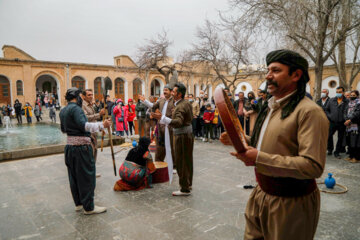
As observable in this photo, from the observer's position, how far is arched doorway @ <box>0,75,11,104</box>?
2366 cm

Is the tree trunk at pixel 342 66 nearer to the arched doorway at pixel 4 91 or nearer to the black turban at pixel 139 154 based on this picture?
the black turban at pixel 139 154

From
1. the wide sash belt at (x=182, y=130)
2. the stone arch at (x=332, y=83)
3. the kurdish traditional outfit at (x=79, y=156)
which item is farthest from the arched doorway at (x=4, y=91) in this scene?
the stone arch at (x=332, y=83)

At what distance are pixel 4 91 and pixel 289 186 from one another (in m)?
28.9

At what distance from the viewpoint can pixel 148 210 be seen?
12.1 feet

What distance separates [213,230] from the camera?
3.07m

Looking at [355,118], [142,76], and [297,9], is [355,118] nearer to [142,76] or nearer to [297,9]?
[297,9]

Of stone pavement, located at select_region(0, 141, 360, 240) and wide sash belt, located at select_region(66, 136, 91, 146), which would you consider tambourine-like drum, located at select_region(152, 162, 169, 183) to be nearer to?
stone pavement, located at select_region(0, 141, 360, 240)

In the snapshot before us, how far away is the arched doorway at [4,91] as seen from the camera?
23.7 m

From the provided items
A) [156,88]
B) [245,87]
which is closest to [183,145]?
[245,87]

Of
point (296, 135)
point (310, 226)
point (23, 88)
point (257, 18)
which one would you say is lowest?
point (310, 226)

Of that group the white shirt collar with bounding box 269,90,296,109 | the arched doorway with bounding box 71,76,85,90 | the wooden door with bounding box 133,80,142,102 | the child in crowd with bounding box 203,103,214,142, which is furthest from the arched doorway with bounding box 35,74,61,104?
the white shirt collar with bounding box 269,90,296,109

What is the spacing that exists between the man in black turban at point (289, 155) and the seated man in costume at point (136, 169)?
9.92 feet

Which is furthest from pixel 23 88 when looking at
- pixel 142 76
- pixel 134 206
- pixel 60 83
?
pixel 134 206

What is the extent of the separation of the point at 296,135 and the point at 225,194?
3.01 metres
